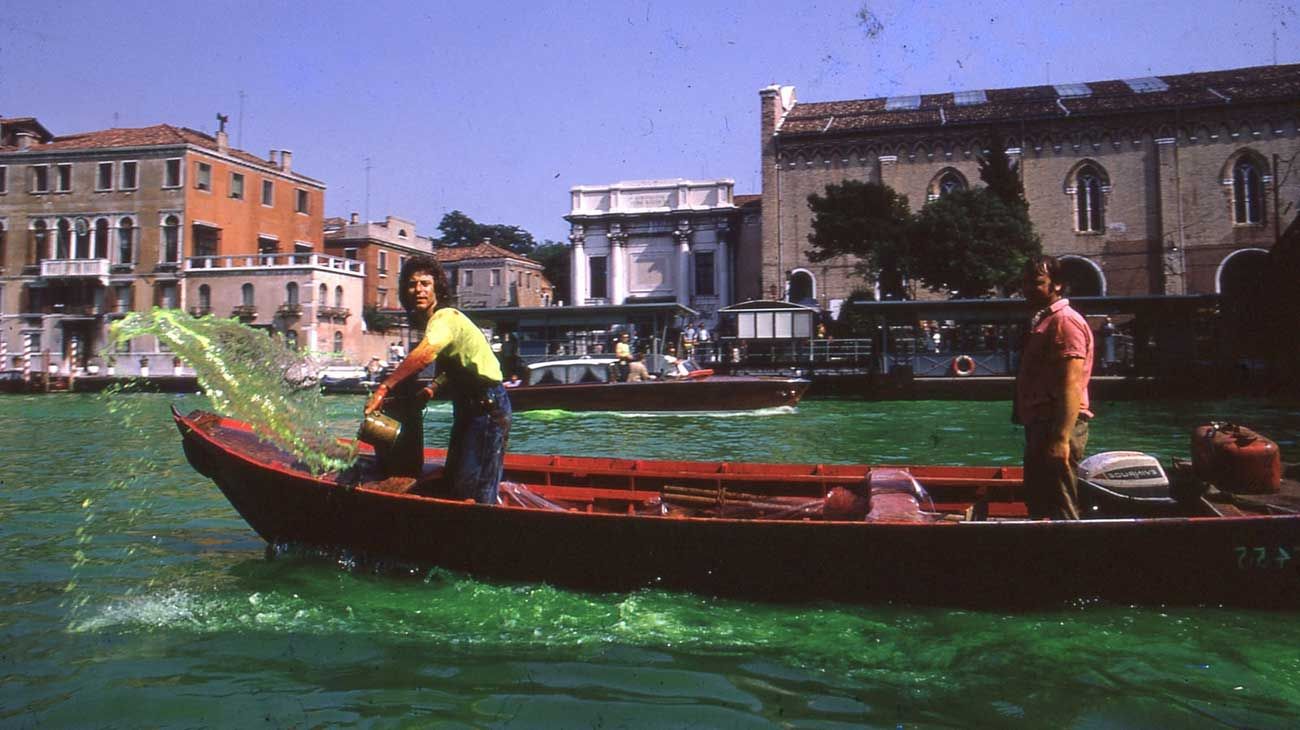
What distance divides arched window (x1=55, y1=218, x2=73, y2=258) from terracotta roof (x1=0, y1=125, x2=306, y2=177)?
3.49m

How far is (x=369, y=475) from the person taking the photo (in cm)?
604

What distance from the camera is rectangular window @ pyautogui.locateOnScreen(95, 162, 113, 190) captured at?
4306 cm

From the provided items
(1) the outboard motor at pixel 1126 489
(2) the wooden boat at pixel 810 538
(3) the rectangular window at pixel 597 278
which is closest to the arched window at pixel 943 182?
(3) the rectangular window at pixel 597 278

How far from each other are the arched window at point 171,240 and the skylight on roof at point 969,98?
35804 mm

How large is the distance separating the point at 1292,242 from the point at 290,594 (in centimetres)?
2832

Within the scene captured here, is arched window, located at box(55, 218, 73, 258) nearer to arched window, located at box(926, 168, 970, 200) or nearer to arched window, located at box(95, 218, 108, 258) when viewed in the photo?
arched window, located at box(95, 218, 108, 258)

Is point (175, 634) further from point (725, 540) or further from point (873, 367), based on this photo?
point (873, 367)

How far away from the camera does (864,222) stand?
3316 cm

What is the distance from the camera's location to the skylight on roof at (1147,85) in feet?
125

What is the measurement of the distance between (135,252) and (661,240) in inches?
972

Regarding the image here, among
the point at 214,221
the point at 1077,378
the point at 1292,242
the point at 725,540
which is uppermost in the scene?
the point at 214,221

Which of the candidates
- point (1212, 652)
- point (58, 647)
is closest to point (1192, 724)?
point (1212, 652)

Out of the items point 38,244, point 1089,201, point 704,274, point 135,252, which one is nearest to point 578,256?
point 704,274

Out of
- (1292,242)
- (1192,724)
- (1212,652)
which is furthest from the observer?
(1292,242)
